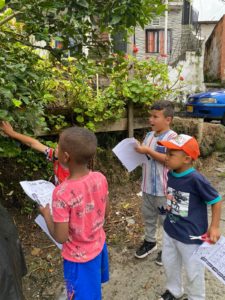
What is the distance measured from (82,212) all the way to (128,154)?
1233 mm

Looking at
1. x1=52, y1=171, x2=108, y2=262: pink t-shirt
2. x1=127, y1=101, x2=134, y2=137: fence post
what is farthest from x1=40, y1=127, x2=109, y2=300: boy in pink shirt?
x1=127, y1=101, x2=134, y2=137: fence post

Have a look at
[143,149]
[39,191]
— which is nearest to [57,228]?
[39,191]

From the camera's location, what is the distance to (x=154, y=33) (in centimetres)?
1584

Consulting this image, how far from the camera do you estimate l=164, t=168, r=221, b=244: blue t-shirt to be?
2145 mm

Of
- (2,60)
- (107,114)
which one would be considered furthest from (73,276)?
(107,114)

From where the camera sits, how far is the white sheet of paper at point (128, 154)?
111 inches

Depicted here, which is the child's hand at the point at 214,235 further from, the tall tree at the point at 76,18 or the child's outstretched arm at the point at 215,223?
the tall tree at the point at 76,18

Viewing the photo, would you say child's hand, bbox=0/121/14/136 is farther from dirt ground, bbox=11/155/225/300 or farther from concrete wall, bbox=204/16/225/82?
concrete wall, bbox=204/16/225/82

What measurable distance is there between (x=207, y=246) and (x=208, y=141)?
4565 millimetres

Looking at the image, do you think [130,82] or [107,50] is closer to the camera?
[107,50]

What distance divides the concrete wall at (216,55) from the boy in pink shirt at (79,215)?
14.4 meters

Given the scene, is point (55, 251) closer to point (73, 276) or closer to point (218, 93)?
point (73, 276)

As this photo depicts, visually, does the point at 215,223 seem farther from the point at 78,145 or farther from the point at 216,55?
the point at 216,55

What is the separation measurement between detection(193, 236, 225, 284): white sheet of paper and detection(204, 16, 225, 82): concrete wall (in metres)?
13.9
